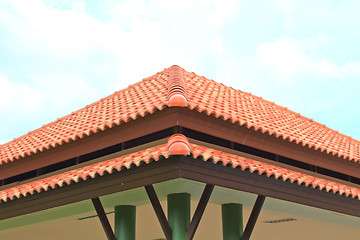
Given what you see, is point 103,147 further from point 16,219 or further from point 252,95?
point 252,95

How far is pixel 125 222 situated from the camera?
1018cm

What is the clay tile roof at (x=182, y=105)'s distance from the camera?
31.5ft

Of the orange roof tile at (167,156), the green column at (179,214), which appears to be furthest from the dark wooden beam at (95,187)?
the green column at (179,214)

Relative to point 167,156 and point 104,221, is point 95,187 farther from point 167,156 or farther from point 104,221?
point 167,156

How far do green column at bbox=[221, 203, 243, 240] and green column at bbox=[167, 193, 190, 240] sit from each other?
133cm

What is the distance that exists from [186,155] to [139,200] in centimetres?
240

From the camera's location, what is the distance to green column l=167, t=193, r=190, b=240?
8.63 metres

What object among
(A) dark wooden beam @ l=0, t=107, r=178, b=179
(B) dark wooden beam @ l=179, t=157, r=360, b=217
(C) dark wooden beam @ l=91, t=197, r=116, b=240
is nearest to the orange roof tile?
(B) dark wooden beam @ l=179, t=157, r=360, b=217

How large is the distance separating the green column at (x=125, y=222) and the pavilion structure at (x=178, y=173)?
2 centimetres

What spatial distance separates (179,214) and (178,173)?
1.14 m

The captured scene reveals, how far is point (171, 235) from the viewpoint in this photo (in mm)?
8609

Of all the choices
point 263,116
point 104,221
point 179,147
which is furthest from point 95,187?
point 263,116

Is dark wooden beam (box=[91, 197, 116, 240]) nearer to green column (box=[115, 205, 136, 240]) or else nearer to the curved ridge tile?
green column (box=[115, 205, 136, 240])

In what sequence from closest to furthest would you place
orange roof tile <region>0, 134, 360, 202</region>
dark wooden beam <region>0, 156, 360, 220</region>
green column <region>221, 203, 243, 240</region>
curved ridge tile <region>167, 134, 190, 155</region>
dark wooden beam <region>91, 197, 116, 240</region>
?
curved ridge tile <region>167, 134, 190, 155</region>
orange roof tile <region>0, 134, 360, 202</region>
dark wooden beam <region>0, 156, 360, 220</region>
dark wooden beam <region>91, 197, 116, 240</region>
green column <region>221, 203, 243, 240</region>
